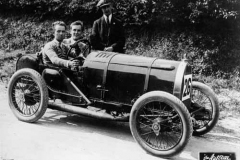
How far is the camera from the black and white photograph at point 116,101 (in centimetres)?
408

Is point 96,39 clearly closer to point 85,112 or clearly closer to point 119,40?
point 119,40

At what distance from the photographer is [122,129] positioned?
5.12 m

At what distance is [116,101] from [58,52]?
1460mm

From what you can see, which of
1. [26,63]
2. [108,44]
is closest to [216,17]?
[108,44]

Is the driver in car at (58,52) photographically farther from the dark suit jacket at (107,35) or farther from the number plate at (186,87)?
the number plate at (186,87)

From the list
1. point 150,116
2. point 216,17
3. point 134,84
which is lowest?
point 150,116

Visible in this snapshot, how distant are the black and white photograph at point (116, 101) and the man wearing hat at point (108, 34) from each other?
0.02 m

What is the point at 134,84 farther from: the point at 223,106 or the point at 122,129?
the point at 223,106

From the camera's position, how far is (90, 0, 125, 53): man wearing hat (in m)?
5.97

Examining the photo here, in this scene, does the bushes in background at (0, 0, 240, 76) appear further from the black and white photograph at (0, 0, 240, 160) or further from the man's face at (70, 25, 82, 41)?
the man's face at (70, 25, 82, 41)

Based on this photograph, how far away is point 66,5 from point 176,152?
794 centimetres

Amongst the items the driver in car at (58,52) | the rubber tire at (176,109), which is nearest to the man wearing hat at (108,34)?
the driver in car at (58,52)

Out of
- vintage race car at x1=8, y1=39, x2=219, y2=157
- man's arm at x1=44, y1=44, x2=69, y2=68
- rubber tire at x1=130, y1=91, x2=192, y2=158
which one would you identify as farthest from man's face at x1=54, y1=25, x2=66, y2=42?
rubber tire at x1=130, y1=91, x2=192, y2=158

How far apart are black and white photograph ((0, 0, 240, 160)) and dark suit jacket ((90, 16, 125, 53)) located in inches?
0.8
